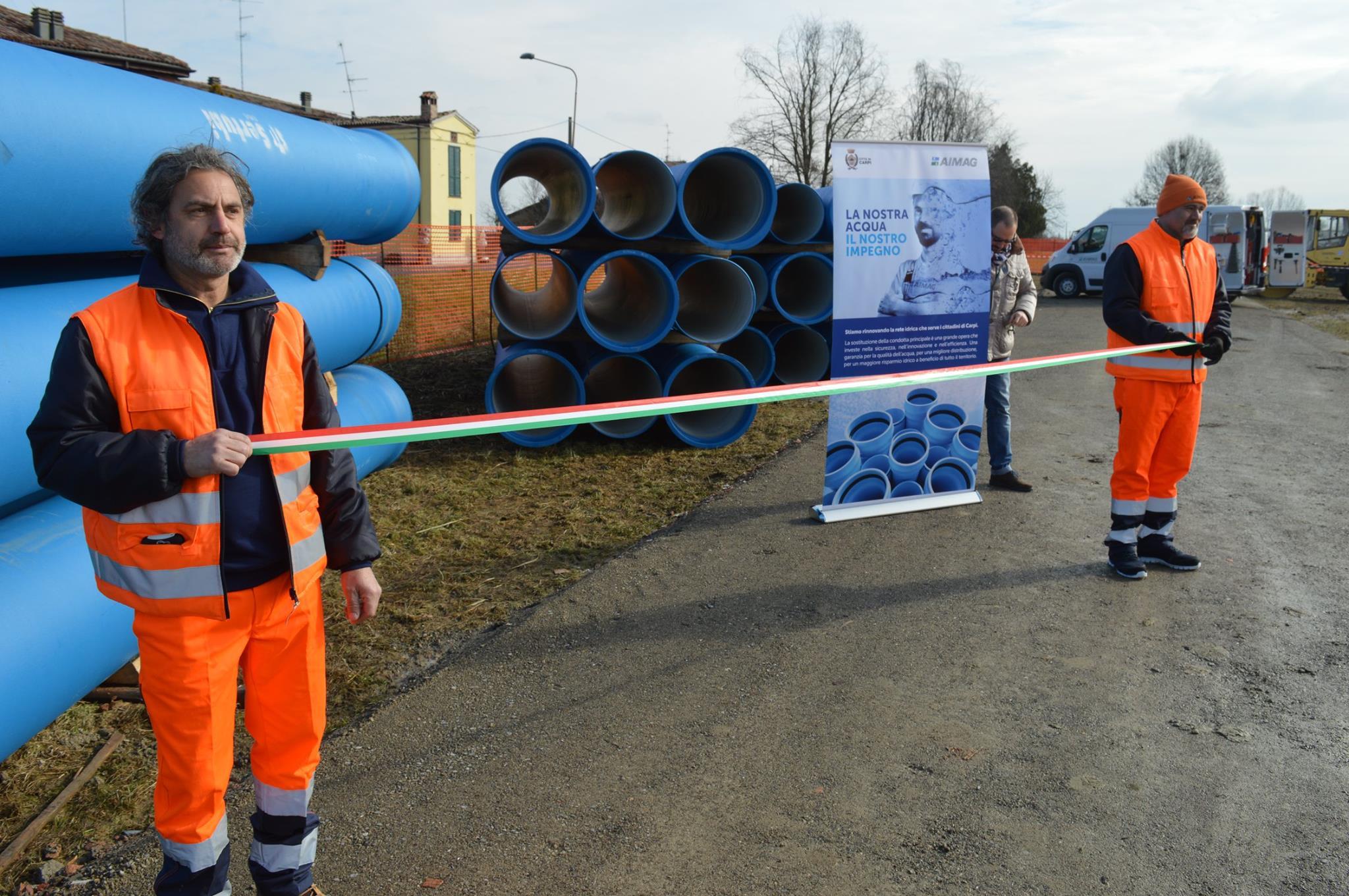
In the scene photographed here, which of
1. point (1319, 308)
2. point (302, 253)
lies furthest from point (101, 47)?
point (1319, 308)

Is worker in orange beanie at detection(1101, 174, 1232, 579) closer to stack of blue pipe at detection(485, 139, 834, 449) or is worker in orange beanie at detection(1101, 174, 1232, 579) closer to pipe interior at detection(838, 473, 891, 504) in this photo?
pipe interior at detection(838, 473, 891, 504)

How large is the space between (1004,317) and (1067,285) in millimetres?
24812

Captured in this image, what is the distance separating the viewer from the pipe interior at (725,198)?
9070mm

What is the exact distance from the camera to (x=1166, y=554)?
17.4 ft

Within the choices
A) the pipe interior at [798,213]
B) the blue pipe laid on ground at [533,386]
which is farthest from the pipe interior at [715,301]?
the blue pipe laid on ground at [533,386]

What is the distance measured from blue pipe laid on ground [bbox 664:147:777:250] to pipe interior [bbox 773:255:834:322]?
1025mm

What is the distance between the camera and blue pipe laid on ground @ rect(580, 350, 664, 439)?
841cm

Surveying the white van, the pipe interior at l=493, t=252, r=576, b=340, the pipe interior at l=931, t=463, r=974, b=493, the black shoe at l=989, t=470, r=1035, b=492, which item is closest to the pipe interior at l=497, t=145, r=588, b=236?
the pipe interior at l=493, t=252, r=576, b=340

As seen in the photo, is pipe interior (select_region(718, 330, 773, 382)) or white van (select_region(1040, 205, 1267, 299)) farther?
white van (select_region(1040, 205, 1267, 299))

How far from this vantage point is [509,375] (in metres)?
9.45

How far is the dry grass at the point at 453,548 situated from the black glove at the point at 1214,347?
272 centimetres

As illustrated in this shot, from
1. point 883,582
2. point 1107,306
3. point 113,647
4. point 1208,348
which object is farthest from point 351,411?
point 1208,348

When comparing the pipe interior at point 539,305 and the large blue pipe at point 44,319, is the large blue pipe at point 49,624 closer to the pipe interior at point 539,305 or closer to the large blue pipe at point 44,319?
the large blue pipe at point 44,319

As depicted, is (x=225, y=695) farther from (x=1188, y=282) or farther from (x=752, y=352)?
(x=752, y=352)
